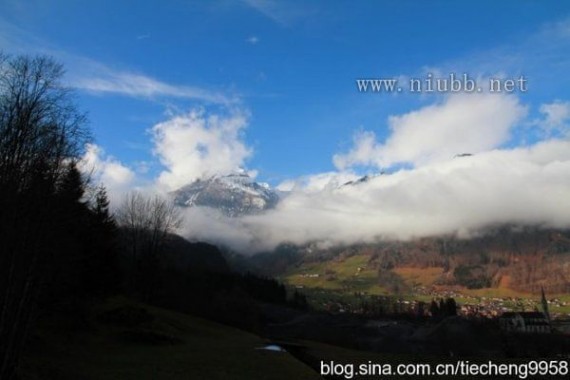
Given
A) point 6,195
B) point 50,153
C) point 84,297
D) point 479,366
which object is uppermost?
point 50,153

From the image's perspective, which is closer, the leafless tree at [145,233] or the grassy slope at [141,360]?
the grassy slope at [141,360]

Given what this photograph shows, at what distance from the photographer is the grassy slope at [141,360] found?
31.5 metres

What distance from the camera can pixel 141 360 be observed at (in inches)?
1570

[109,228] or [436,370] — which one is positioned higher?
[109,228]

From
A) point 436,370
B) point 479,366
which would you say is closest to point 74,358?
point 436,370

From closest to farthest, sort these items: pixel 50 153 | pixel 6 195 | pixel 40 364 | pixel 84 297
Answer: pixel 6 195
pixel 50 153
pixel 40 364
pixel 84 297

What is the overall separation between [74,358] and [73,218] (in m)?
17.3

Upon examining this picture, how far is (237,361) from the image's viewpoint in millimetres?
40844

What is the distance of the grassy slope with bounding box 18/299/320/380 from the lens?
31.5 metres

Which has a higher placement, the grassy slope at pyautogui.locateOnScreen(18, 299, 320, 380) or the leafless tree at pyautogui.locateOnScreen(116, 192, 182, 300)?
the leafless tree at pyautogui.locateOnScreen(116, 192, 182, 300)

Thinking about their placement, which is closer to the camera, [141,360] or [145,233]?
[141,360]

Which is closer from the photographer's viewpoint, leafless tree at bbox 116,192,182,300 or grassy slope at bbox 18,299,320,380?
grassy slope at bbox 18,299,320,380

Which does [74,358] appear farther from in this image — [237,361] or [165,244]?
[165,244]

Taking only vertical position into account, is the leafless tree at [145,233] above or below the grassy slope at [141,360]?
above
